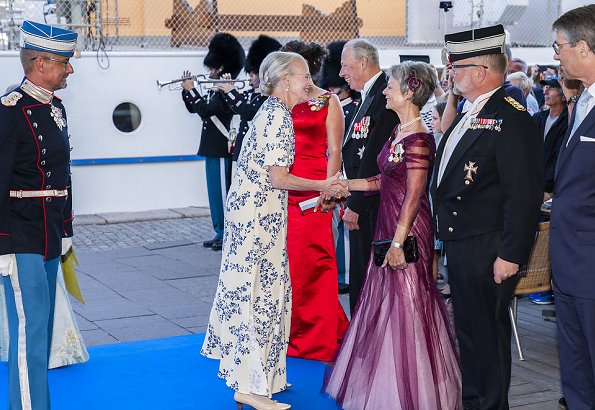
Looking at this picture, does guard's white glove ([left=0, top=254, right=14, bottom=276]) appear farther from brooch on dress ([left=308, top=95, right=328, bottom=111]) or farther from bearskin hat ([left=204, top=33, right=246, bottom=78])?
bearskin hat ([left=204, top=33, right=246, bottom=78])

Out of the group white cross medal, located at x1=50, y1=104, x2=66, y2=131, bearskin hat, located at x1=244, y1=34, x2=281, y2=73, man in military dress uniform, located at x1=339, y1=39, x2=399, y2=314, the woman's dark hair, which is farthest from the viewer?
bearskin hat, located at x1=244, y1=34, x2=281, y2=73

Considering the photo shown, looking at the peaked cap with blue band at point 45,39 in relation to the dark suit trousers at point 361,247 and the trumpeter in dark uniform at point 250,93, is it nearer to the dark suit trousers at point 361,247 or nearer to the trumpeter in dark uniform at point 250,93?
the dark suit trousers at point 361,247

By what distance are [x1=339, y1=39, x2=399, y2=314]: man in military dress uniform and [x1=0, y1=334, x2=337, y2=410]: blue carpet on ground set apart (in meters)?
0.63

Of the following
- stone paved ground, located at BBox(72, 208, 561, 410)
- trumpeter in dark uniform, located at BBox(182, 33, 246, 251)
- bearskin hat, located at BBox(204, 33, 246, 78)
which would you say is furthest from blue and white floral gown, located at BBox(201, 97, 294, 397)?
bearskin hat, located at BBox(204, 33, 246, 78)

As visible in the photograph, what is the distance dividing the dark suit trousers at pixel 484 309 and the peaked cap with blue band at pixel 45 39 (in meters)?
2.10

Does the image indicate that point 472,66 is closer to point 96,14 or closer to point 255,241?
point 255,241

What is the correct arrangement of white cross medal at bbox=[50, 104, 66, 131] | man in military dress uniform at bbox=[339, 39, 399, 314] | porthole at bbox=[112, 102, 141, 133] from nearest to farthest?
white cross medal at bbox=[50, 104, 66, 131] → man in military dress uniform at bbox=[339, 39, 399, 314] → porthole at bbox=[112, 102, 141, 133]

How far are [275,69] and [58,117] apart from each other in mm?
1187

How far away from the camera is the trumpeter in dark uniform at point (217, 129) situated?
971 centimetres

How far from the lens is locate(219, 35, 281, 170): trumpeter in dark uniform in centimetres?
818

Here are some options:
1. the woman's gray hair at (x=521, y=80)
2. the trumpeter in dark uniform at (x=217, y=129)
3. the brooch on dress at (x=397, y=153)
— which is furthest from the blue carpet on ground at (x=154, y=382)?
the woman's gray hair at (x=521, y=80)

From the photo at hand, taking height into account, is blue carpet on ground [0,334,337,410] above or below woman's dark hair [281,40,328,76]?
below

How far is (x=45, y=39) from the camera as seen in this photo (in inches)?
176

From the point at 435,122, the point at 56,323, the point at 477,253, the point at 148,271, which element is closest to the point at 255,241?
the point at 477,253
